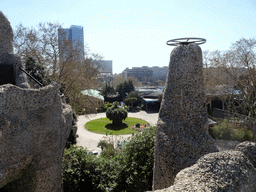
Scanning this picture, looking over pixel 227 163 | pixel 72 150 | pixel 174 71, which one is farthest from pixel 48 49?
pixel 227 163

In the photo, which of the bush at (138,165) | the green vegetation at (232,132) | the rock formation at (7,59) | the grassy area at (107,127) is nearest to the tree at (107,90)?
the grassy area at (107,127)

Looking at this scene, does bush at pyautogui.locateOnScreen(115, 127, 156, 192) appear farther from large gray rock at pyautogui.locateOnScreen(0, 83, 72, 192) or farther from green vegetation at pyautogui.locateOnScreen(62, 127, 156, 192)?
large gray rock at pyautogui.locateOnScreen(0, 83, 72, 192)

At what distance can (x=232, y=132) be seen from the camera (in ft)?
38.2

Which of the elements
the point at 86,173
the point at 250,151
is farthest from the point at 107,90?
the point at 250,151

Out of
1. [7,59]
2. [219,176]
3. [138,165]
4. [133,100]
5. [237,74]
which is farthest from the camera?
[133,100]

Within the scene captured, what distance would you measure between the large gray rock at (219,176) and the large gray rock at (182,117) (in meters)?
1.29

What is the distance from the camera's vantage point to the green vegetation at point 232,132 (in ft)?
37.6

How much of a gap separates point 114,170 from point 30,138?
3.68 metres

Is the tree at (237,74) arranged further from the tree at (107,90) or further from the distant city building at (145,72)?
the distant city building at (145,72)

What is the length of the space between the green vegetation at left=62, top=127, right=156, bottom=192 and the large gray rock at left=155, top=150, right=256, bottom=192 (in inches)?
135

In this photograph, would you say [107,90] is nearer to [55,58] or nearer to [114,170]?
[55,58]

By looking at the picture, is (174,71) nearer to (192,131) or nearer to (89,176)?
(192,131)

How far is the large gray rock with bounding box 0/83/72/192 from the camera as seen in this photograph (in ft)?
11.2

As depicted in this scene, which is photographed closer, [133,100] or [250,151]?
[250,151]
